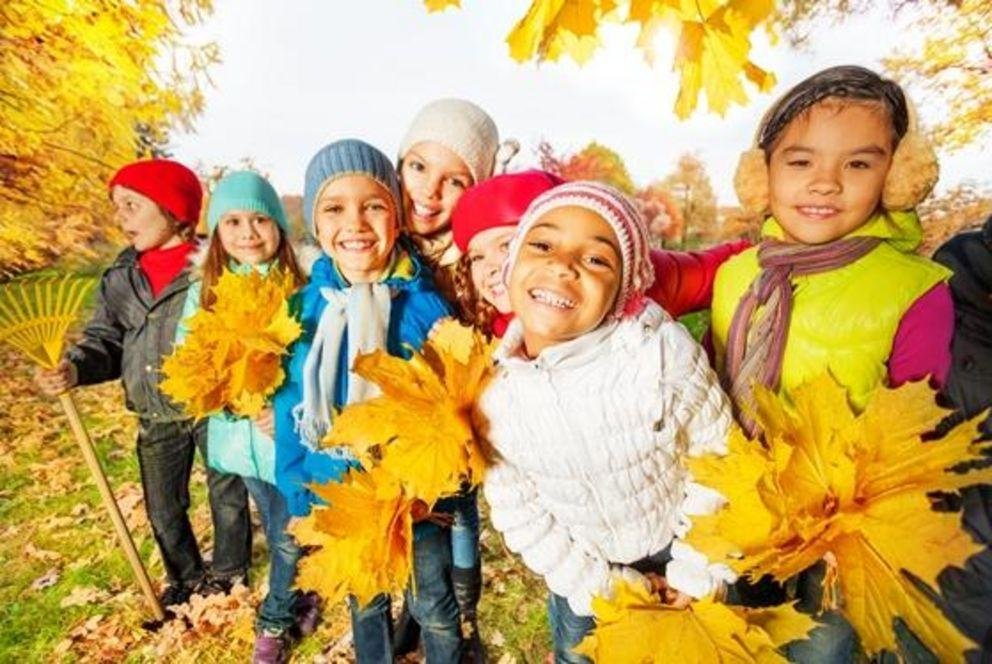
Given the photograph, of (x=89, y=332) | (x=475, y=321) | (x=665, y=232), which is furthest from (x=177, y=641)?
(x=665, y=232)

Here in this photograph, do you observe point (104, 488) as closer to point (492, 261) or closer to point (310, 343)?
point (310, 343)

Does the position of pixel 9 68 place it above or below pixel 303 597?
above

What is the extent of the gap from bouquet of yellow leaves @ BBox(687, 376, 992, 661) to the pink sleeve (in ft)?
0.64

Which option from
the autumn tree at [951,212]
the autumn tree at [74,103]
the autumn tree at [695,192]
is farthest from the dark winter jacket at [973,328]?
the autumn tree at [695,192]

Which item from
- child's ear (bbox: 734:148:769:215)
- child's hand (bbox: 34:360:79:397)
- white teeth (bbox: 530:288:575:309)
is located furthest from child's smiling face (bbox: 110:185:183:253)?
child's ear (bbox: 734:148:769:215)

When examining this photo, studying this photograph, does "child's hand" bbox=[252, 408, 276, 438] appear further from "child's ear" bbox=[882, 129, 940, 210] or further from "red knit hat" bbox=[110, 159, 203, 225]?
"child's ear" bbox=[882, 129, 940, 210]

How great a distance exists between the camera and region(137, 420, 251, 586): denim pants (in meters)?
3.11

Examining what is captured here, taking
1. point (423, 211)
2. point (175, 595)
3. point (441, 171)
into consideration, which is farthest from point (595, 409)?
point (175, 595)

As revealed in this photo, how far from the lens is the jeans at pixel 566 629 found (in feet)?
6.14

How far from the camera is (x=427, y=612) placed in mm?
2186

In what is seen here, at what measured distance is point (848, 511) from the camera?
1299 millimetres

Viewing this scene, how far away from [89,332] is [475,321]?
2164 millimetres

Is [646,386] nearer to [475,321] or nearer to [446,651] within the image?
[475,321]

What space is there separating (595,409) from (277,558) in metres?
1.79
